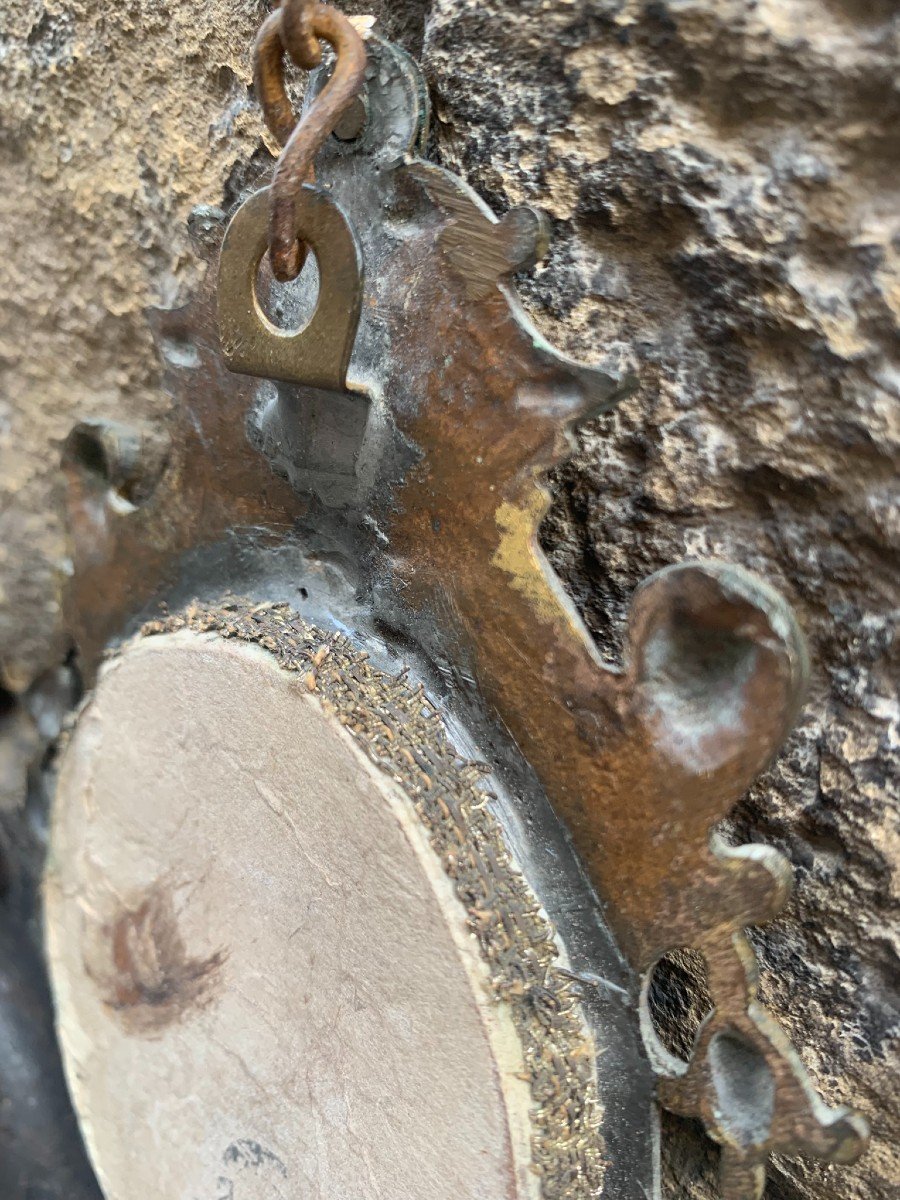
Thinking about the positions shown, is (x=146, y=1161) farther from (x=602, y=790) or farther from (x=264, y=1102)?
(x=602, y=790)

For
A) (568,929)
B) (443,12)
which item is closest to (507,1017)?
(568,929)

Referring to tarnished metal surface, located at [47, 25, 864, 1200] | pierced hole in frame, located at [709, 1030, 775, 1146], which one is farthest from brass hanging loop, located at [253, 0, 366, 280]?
pierced hole in frame, located at [709, 1030, 775, 1146]

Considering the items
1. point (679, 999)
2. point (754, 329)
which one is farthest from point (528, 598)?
point (679, 999)

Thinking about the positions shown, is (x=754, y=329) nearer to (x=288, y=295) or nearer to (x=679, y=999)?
(x=288, y=295)

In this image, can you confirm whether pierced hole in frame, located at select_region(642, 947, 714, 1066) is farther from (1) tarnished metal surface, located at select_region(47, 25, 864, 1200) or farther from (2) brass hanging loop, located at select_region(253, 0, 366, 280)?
(2) brass hanging loop, located at select_region(253, 0, 366, 280)

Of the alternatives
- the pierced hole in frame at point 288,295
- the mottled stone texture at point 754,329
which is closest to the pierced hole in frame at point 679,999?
the mottled stone texture at point 754,329

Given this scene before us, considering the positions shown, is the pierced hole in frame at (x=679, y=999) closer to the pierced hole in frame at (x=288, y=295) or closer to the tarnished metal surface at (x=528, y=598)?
the tarnished metal surface at (x=528, y=598)

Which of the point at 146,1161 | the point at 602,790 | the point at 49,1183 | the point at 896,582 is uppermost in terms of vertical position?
the point at 896,582
